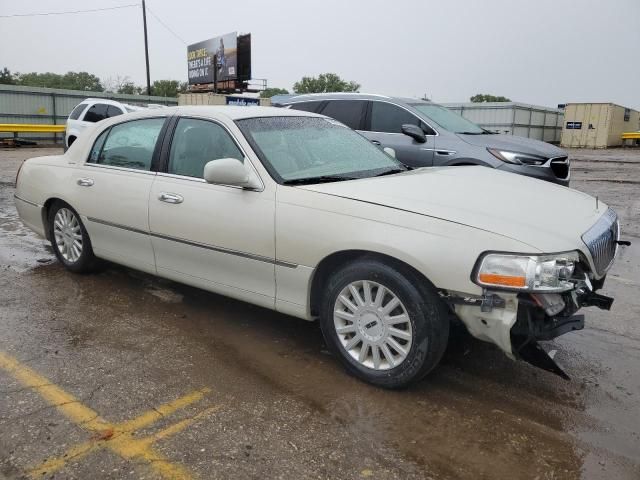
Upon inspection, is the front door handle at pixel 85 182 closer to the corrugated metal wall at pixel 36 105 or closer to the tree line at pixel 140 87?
the corrugated metal wall at pixel 36 105

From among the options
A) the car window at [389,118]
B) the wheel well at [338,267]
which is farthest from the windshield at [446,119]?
the wheel well at [338,267]

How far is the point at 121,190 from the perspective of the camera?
4.57 metres

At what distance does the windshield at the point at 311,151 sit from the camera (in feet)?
12.6

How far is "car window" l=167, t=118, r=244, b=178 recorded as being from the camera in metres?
4.07

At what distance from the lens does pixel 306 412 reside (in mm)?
3057

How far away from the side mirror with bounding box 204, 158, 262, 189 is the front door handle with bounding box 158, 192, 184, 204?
1.59 feet

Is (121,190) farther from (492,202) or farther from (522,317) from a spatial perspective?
(522,317)

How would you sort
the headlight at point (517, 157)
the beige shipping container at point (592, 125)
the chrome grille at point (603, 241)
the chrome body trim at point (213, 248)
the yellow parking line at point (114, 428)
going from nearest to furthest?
the yellow parking line at point (114, 428) < the chrome grille at point (603, 241) < the chrome body trim at point (213, 248) < the headlight at point (517, 157) < the beige shipping container at point (592, 125)

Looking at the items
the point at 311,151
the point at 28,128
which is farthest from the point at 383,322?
the point at 28,128

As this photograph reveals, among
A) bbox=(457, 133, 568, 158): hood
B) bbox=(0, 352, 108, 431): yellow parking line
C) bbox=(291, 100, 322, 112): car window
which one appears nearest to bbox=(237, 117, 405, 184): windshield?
bbox=(0, 352, 108, 431): yellow parking line

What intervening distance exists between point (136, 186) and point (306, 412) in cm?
235

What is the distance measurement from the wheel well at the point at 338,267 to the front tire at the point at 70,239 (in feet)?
8.18

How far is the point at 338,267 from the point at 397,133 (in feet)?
16.8

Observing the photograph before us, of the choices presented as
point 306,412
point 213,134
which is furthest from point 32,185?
point 306,412
